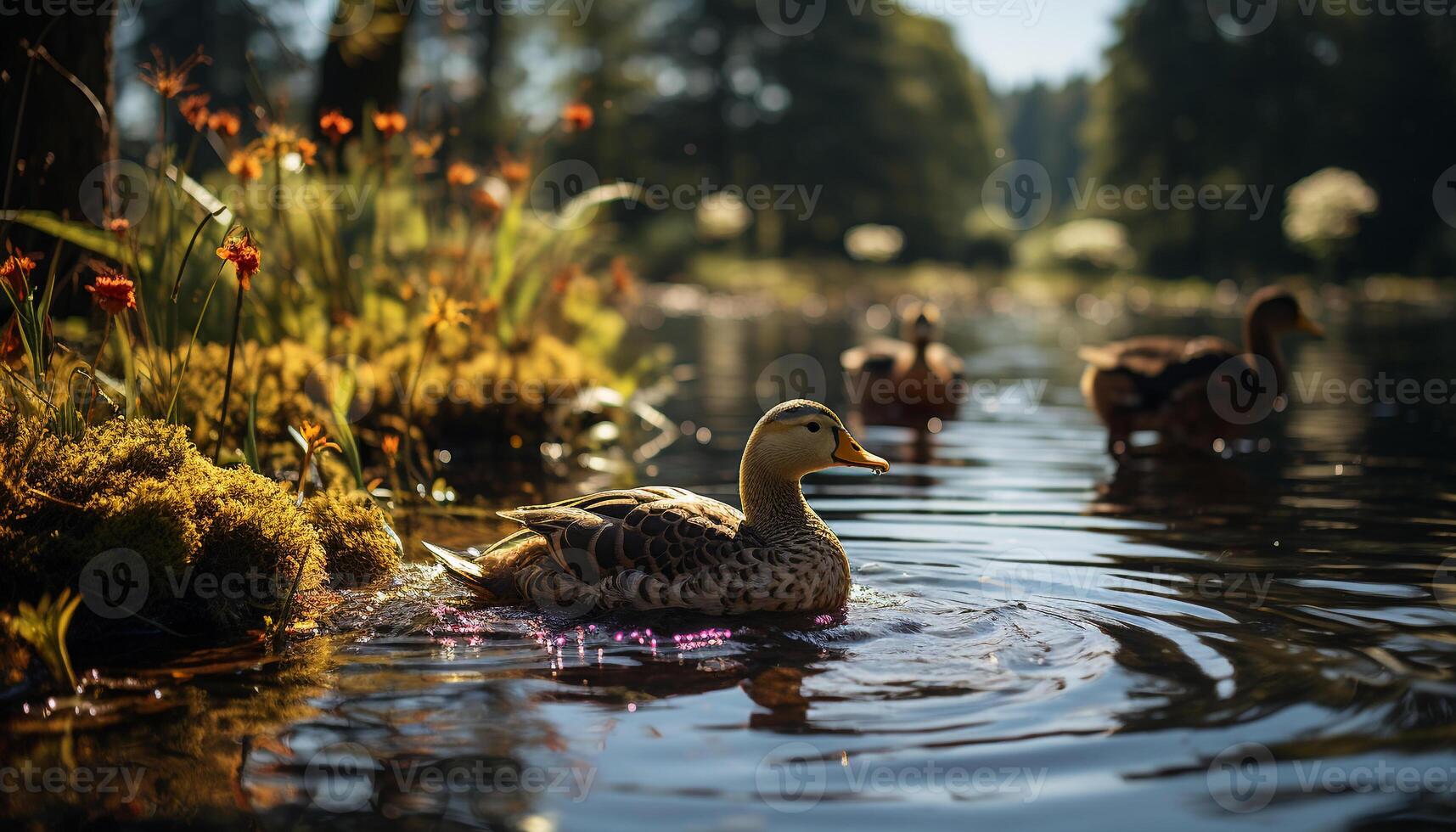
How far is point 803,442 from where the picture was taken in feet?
19.9

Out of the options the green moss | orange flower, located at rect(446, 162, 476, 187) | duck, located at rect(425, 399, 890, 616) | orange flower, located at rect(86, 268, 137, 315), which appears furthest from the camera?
orange flower, located at rect(446, 162, 476, 187)

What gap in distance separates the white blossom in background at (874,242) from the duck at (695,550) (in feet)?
129

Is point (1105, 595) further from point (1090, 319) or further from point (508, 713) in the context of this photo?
point (1090, 319)

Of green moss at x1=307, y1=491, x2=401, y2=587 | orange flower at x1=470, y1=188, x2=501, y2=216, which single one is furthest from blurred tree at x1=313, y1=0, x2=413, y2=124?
green moss at x1=307, y1=491, x2=401, y2=587

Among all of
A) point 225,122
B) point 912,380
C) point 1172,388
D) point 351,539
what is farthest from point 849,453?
point 912,380

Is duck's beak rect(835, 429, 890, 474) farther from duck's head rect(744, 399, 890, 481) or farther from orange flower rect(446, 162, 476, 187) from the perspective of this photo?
orange flower rect(446, 162, 476, 187)

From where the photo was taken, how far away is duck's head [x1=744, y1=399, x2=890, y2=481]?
604 centimetres

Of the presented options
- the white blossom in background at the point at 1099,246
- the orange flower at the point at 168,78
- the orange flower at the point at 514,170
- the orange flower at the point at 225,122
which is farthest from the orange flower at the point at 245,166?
the white blossom in background at the point at 1099,246

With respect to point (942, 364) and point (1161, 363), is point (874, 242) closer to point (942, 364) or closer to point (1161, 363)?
point (942, 364)

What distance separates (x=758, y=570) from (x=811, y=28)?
4594 centimetres

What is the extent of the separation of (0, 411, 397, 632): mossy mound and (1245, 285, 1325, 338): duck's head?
369 inches

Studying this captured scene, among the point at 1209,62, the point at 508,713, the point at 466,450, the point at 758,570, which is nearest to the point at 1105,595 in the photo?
the point at 758,570

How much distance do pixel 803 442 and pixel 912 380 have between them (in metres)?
7.55

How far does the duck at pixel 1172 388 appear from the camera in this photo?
1096 centimetres
